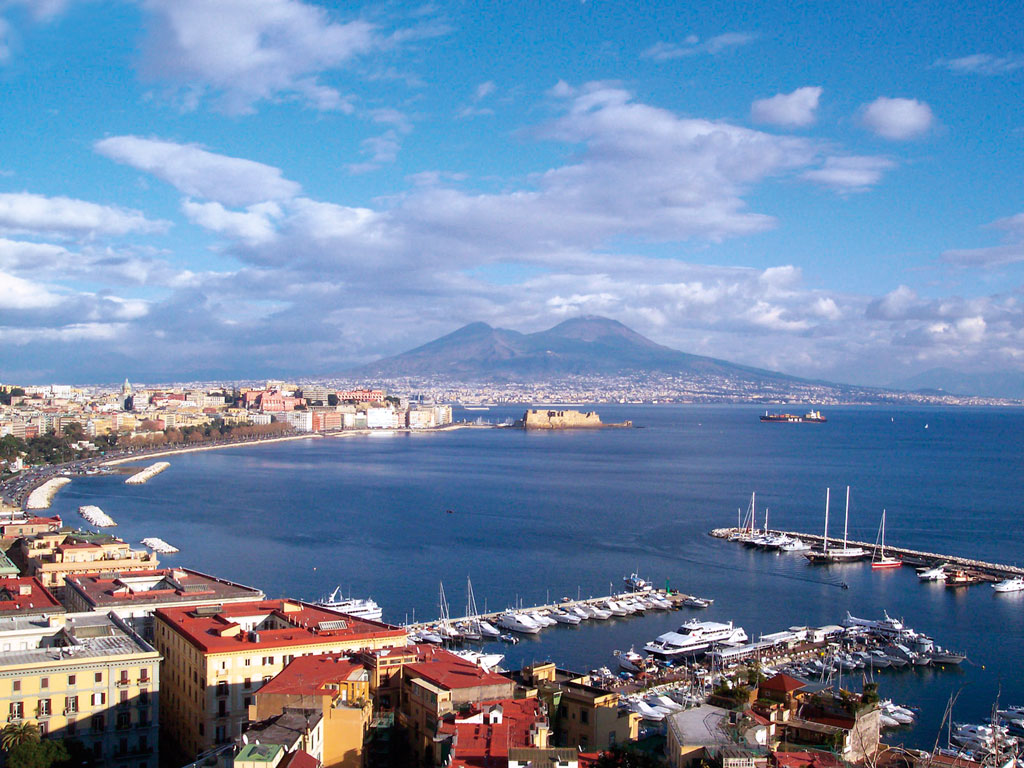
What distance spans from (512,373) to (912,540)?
173m

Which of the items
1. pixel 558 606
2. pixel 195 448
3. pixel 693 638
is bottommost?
pixel 195 448

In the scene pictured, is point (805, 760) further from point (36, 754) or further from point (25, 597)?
point (25, 597)

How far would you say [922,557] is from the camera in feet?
72.2

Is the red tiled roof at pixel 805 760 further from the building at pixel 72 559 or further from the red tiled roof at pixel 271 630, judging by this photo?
the building at pixel 72 559

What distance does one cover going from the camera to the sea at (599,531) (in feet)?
52.2

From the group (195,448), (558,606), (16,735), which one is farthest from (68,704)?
(195,448)

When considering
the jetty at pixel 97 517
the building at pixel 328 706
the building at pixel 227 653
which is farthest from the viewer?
the jetty at pixel 97 517

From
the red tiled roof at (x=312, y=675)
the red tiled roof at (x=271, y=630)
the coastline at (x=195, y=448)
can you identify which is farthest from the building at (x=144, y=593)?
the coastline at (x=195, y=448)

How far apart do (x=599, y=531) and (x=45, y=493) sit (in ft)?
56.1

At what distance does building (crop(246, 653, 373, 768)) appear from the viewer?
21.6ft

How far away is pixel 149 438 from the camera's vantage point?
5319 centimetres

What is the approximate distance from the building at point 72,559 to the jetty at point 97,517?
923 cm

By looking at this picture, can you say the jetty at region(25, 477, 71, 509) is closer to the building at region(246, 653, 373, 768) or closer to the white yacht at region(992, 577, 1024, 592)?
the building at region(246, 653, 373, 768)

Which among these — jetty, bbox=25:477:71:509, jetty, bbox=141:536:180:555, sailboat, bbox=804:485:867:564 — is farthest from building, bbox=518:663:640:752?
jetty, bbox=25:477:71:509
